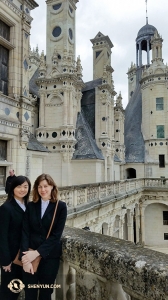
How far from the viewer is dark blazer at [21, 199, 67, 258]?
7.97 ft

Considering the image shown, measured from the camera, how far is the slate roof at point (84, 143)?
924 inches

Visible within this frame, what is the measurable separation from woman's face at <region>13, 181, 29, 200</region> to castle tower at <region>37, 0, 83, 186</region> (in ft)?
63.6

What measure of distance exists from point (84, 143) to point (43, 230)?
22.1 m

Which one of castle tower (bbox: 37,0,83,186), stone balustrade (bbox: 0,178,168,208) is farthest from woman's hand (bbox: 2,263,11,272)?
castle tower (bbox: 37,0,83,186)

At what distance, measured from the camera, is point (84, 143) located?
80.3 feet

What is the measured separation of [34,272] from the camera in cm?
240

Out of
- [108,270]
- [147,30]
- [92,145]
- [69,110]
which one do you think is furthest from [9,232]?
[147,30]

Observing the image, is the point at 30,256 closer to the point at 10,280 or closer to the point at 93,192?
the point at 10,280

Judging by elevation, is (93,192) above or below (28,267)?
below

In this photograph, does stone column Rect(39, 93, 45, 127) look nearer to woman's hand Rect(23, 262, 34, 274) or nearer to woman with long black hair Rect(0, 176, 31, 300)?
woman with long black hair Rect(0, 176, 31, 300)

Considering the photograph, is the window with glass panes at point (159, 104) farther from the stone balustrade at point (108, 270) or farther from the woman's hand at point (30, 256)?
the woman's hand at point (30, 256)

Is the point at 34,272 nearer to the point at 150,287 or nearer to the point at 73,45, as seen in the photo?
the point at 150,287

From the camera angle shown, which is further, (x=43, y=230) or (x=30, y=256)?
(x=43, y=230)

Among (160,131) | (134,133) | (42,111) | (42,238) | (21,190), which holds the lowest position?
(42,238)
